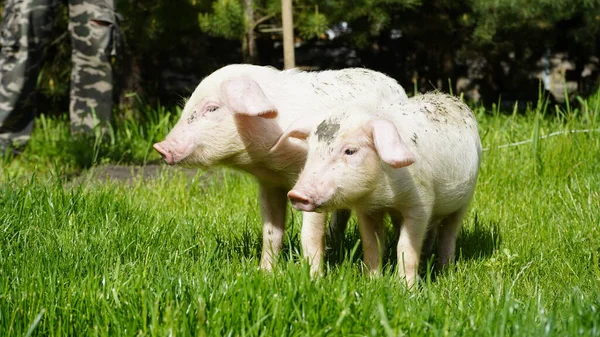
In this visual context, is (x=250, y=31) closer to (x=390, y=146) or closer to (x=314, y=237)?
(x=314, y=237)

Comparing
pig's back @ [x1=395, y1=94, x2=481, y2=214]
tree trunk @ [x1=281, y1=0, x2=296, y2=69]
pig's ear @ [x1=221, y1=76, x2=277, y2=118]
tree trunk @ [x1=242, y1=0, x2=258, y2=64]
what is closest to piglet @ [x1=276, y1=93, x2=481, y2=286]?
pig's back @ [x1=395, y1=94, x2=481, y2=214]

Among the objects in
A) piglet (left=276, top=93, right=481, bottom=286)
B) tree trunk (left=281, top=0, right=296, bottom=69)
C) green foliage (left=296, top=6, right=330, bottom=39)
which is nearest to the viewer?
piglet (left=276, top=93, right=481, bottom=286)

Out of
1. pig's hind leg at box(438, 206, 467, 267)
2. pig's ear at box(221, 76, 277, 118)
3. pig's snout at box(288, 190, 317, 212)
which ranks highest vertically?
pig's ear at box(221, 76, 277, 118)

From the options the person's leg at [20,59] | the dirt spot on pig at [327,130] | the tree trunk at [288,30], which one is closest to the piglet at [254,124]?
the dirt spot on pig at [327,130]

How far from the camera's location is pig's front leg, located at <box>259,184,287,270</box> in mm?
3641

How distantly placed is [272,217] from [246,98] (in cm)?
72

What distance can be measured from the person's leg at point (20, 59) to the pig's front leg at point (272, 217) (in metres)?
3.00

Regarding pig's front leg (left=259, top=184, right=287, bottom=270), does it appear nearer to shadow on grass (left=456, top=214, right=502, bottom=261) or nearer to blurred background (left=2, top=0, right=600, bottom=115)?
shadow on grass (left=456, top=214, right=502, bottom=261)

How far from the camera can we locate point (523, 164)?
17.2 ft

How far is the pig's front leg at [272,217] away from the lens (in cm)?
364

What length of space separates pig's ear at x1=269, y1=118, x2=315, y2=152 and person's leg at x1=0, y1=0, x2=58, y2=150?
11.1 ft

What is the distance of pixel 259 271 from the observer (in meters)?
2.76

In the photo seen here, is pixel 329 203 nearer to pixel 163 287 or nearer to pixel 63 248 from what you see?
pixel 163 287

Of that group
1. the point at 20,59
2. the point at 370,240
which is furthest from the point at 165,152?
the point at 20,59
